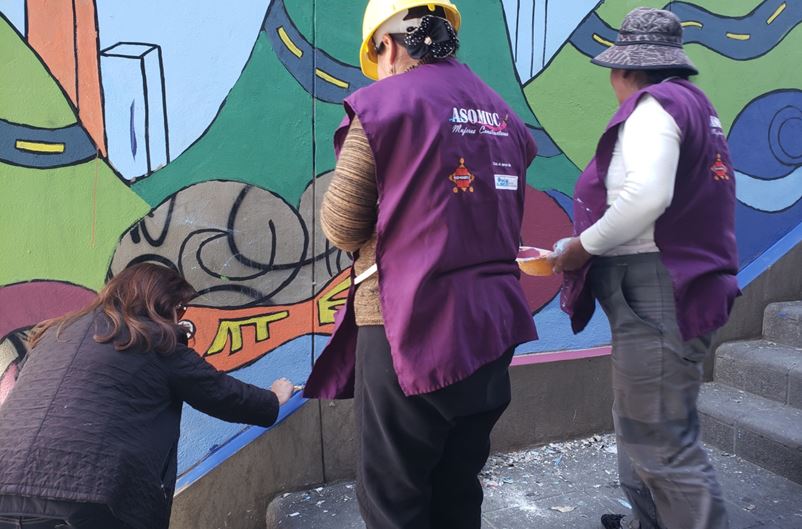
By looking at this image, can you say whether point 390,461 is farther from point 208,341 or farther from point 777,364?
Result: point 777,364

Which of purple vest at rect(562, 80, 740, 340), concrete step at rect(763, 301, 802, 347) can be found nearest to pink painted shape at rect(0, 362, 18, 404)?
purple vest at rect(562, 80, 740, 340)

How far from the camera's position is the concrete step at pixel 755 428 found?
3.17 meters

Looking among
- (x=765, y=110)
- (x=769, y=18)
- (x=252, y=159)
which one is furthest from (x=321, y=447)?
(x=769, y=18)

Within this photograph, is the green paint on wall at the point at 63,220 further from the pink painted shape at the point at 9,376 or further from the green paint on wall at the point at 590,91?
the green paint on wall at the point at 590,91

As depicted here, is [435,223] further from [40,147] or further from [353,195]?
[40,147]

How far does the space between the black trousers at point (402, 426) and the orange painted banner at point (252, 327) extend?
120 cm

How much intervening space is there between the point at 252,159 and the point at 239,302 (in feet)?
1.98

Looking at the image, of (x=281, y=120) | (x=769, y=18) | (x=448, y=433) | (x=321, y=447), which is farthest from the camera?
(x=769, y=18)

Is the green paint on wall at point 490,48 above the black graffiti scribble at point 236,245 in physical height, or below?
above

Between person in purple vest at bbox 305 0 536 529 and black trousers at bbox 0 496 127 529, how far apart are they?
0.77 meters

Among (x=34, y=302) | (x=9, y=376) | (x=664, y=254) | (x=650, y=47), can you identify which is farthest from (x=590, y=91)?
(x=9, y=376)

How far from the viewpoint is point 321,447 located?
3.15 meters

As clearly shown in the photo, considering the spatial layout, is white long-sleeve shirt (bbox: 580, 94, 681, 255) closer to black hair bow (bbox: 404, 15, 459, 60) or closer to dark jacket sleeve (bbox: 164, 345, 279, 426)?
black hair bow (bbox: 404, 15, 459, 60)

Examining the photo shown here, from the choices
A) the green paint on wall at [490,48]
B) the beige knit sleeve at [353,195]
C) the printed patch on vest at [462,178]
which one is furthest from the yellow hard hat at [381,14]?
the green paint on wall at [490,48]
